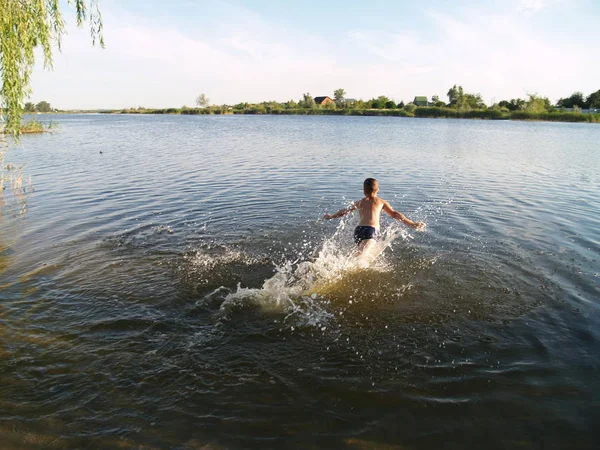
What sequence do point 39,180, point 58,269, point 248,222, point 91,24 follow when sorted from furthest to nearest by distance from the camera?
point 39,180 → point 248,222 → point 91,24 → point 58,269

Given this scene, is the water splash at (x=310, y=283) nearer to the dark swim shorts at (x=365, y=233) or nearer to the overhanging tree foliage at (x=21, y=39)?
the dark swim shorts at (x=365, y=233)

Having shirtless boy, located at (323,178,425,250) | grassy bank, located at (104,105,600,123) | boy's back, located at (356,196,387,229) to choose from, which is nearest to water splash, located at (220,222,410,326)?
shirtless boy, located at (323,178,425,250)

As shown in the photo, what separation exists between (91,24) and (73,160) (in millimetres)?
18798

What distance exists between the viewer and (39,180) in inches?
759

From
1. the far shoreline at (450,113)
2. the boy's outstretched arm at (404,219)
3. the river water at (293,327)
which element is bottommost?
the river water at (293,327)

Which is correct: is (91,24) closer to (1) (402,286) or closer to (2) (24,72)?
(2) (24,72)

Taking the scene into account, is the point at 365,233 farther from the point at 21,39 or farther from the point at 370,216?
the point at 21,39

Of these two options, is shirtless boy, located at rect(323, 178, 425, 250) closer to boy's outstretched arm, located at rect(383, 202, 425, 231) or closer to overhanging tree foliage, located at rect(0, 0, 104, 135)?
boy's outstretched arm, located at rect(383, 202, 425, 231)

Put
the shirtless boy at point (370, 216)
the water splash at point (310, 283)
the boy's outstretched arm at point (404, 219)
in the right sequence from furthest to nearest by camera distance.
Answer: the shirtless boy at point (370, 216) < the boy's outstretched arm at point (404, 219) < the water splash at point (310, 283)

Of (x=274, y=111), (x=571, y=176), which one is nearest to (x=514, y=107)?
(x=274, y=111)

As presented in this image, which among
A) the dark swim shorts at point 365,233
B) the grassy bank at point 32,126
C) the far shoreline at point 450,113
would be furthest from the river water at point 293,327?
the far shoreline at point 450,113

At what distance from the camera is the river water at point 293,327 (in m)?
4.52

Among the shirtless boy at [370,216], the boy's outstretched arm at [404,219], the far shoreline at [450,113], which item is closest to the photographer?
the boy's outstretched arm at [404,219]

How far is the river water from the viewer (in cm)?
452
